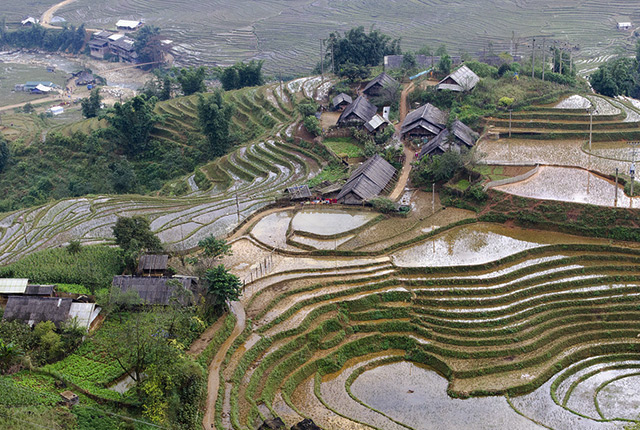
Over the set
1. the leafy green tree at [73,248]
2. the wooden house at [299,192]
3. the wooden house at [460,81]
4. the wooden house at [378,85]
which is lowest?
the leafy green tree at [73,248]

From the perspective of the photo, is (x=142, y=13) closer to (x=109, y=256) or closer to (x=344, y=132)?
(x=344, y=132)

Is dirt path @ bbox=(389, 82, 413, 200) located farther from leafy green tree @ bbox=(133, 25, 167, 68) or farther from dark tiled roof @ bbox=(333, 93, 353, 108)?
leafy green tree @ bbox=(133, 25, 167, 68)

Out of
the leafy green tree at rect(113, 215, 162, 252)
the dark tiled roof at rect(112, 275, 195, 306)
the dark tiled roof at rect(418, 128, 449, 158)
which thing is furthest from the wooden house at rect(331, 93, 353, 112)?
the dark tiled roof at rect(112, 275, 195, 306)

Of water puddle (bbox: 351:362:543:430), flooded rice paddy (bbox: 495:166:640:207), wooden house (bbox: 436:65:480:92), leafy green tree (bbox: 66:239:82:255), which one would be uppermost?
wooden house (bbox: 436:65:480:92)

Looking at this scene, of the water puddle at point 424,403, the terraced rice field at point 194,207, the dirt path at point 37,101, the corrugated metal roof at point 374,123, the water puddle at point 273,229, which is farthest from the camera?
the dirt path at point 37,101

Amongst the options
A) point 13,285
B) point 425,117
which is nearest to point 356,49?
point 425,117

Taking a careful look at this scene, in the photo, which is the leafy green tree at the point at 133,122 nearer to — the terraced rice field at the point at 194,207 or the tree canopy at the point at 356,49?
the terraced rice field at the point at 194,207

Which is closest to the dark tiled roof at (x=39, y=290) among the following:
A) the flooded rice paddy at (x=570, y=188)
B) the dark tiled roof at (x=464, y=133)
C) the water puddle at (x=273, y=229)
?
the water puddle at (x=273, y=229)
